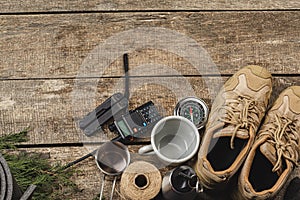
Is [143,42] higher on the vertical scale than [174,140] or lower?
higher

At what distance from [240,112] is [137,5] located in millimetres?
447

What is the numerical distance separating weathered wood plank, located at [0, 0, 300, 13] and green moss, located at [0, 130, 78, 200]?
1.25 ft

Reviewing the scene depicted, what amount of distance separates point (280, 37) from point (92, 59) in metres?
0.53

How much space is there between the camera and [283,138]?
1.38 metres

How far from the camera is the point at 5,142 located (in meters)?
1.44

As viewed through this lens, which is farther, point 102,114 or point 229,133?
point 102,114

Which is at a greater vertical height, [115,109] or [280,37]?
[280,37]

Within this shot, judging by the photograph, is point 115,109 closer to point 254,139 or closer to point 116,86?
point 116,86

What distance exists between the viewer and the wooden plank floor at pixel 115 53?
1.49 m

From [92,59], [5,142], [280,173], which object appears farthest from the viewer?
[92,59]

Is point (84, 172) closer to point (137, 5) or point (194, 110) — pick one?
point (194, 110)

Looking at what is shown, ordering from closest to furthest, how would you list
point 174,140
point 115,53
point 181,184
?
1. point 181,184
2. point 174,140
3. point 115,53

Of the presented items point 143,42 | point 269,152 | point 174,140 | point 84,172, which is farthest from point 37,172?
point 269,152

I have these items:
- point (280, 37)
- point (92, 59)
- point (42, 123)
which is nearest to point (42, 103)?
point (42, 123)
